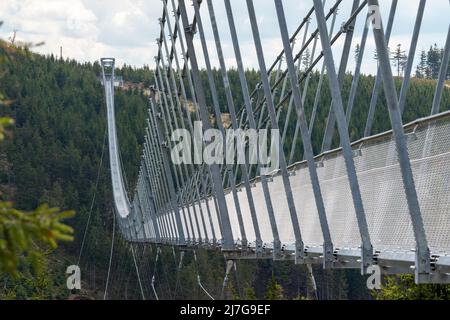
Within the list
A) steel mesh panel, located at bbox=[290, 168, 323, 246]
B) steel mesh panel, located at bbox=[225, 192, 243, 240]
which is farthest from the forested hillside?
steel mesh panel, located at bbox=[290, 168, 323, 246]

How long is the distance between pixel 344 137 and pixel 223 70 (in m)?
11.0

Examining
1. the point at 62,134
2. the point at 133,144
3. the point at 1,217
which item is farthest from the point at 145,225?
the point at 1,217

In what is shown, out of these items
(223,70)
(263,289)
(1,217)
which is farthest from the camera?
(263,289)

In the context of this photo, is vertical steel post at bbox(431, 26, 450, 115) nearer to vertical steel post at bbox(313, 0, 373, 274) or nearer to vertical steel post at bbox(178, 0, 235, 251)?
vertical steel post at bbox(313, 0, 373, 274)

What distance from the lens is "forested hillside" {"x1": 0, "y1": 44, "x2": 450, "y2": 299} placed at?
330 feet

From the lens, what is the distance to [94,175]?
138 metres

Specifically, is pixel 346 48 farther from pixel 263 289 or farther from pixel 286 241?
pixel 263 289

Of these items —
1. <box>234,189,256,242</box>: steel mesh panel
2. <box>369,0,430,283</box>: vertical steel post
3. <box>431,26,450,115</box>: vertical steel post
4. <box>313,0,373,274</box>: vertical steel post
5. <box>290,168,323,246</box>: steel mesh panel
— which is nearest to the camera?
<box>369,0,430,283</box>: vertical steel post

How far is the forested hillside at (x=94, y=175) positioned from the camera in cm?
10044

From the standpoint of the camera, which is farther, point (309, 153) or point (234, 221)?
point (234, 221)

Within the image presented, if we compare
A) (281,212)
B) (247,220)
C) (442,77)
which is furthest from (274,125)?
(247,220)

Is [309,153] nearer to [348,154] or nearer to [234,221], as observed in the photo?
[348,154]

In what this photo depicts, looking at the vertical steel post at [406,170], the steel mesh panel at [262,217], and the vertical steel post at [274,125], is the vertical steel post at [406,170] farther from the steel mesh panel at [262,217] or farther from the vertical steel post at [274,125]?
the steel mesh panel at [262,217]

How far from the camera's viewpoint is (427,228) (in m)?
10.3
